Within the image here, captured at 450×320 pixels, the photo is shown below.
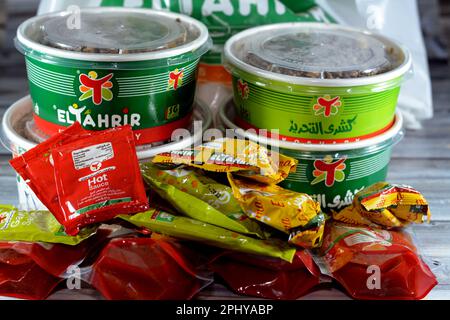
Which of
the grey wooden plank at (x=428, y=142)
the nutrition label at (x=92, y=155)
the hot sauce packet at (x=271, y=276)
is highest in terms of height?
the nutrition label at (x=92, y=155)

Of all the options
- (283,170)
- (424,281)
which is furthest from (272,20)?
(424,281)

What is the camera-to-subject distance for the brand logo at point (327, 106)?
3.69 ft

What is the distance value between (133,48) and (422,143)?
80cm

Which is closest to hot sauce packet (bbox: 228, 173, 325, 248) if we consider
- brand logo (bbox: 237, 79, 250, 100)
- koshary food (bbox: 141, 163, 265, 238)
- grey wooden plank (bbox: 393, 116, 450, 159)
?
koshary food (bbox: 141, 163, 265, 238)

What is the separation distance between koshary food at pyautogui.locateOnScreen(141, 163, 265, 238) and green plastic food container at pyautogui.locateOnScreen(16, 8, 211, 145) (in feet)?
0.35

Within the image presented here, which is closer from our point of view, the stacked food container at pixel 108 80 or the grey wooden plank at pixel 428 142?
the stacked food container at pixel 108 80

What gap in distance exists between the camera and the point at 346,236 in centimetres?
104

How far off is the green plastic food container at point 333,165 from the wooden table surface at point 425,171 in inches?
5.5

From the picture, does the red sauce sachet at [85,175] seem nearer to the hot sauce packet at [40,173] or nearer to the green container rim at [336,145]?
the hot sauce packet at [40,173]

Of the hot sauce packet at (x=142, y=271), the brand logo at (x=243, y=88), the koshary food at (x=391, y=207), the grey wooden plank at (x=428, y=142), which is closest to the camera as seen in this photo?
the hot sauce packet at (x=142, y=271)

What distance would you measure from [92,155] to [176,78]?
22cm

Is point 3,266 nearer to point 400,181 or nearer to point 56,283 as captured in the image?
point 56,283

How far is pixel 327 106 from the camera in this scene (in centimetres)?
113

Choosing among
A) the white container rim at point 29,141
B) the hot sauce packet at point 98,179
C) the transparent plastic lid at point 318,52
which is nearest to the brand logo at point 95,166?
the hot sauce packet at point 98,179
